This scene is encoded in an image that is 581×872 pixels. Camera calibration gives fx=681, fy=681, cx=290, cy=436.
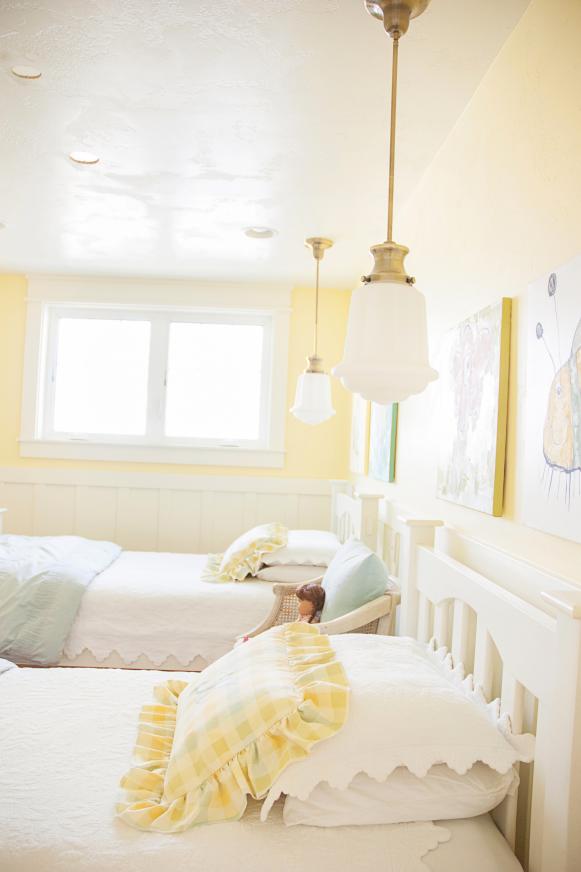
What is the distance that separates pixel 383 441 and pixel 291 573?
0.76m

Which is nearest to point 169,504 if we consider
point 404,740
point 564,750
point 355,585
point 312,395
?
point 312,395

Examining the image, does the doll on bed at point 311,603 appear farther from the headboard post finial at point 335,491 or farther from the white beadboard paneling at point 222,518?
the white beadboard paneling at point 222,518

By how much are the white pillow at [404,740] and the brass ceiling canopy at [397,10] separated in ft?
4.26

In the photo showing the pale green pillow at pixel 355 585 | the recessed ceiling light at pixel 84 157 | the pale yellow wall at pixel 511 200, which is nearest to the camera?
the pale yellow wall at pixel 511 200

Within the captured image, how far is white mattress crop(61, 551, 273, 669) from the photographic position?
9.49 feet

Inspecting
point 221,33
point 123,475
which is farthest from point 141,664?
point 221,33

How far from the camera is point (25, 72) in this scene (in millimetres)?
1886

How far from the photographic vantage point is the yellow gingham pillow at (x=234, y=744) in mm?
1233

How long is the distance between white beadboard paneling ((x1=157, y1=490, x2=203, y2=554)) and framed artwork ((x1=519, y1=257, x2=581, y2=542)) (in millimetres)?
3134

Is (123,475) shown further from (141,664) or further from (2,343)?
(141,664)

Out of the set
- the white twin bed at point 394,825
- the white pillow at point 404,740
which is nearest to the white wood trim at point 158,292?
the white twin bed at point 394,825

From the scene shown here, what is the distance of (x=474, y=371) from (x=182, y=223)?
6.20 ft

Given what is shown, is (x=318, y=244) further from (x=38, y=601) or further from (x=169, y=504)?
(x=38, y=601)

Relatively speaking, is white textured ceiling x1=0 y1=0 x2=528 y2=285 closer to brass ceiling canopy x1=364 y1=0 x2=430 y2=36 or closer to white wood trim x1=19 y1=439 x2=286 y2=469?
brass ceiling canopy x1=364 y1=0 x2=430 y2=36
